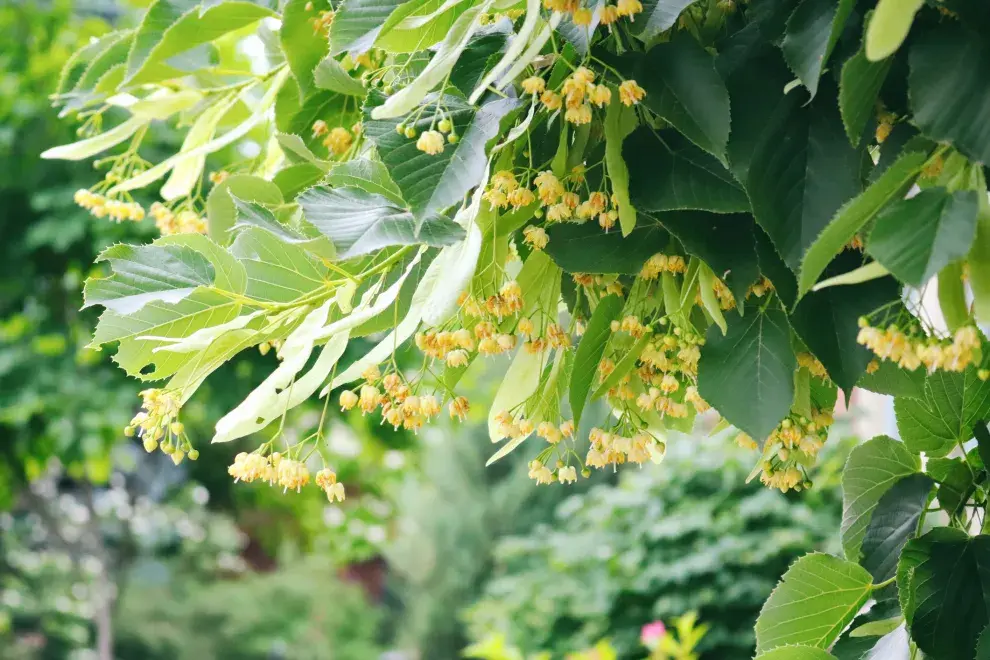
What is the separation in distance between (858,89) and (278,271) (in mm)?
352

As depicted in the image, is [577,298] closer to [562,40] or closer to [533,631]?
[562,40]

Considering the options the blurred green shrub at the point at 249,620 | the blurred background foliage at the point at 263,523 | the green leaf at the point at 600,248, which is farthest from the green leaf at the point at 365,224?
the blurred green shrub at the point at 249,620

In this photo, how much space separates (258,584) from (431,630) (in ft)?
4.41

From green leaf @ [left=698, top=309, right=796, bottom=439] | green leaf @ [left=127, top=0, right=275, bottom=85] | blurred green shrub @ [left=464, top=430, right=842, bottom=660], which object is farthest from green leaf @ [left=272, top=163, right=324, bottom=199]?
blurred green shrub @ [left=464, top=430, right=842, bottom=660]

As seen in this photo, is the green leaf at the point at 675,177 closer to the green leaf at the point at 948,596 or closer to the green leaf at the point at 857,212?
the green leaf at the point at 857,212

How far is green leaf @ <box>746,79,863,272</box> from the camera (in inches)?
18.7

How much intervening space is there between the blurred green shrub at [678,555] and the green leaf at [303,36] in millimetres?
2846

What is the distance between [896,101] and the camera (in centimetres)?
50

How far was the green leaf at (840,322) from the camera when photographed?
0.50 m

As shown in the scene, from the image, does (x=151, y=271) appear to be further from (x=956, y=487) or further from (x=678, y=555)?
(x=678, y=555)

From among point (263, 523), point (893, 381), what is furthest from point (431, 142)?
point (263, 523)

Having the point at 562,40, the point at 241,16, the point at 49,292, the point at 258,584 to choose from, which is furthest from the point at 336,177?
the point at 258,584

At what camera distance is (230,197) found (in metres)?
0.76

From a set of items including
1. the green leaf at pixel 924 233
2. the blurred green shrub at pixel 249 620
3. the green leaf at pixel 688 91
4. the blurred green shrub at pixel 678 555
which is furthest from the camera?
the blurred green shrub at pixel 249 620
